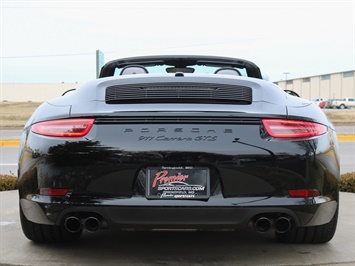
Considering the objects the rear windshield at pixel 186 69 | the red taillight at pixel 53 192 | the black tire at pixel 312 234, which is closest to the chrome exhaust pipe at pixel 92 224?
the red taillight at pixel 53 192

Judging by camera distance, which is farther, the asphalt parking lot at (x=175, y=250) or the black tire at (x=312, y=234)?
the black tire at (x=312, y=234)

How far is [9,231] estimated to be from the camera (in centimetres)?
386

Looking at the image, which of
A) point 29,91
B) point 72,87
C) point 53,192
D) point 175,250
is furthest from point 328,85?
point 53,192

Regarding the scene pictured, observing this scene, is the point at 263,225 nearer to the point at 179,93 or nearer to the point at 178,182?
the point at 178,182

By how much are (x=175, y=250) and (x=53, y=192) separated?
3.24ft

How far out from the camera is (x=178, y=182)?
2.68 metres

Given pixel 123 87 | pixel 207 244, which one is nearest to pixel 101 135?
pixel 123 87

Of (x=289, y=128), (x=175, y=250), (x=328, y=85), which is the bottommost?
(x=328, y=85)

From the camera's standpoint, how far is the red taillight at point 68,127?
273 centimetres

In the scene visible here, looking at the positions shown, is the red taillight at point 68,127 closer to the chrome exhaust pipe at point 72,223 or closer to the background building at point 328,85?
the chrome exhaust pipe at point 72,223

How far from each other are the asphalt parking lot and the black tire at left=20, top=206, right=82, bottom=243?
5 cm

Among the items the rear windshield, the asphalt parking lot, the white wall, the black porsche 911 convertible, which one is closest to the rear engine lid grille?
the black porsche 911 convertible

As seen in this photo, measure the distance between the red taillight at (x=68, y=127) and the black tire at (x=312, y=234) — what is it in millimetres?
1491

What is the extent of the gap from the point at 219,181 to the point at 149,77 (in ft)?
2.53
